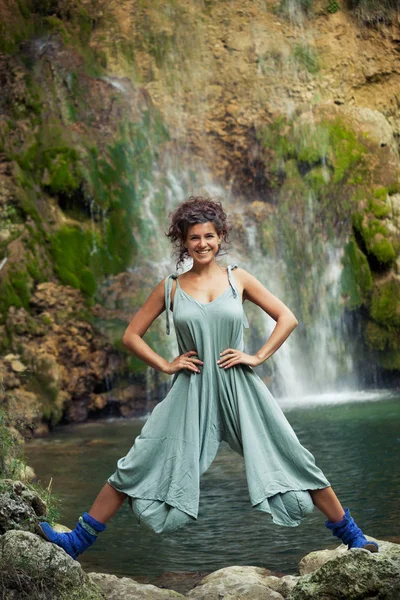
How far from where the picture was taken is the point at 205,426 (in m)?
3.83

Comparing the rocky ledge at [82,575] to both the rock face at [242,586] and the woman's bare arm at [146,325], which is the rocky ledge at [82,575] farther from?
the woman's bare arm at [146,325]

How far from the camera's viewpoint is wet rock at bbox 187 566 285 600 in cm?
400

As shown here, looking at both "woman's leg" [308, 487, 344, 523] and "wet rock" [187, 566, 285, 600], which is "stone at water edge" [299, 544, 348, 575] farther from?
"woman's leg" [308, 487, 344, 523]

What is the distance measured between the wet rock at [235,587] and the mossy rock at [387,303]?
10867 millimetres

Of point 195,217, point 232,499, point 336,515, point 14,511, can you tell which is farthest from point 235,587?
point 232,499

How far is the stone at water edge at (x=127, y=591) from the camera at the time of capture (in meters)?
3.97

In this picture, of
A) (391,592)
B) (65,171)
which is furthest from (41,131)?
(391,592)

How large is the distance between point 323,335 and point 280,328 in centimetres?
1166

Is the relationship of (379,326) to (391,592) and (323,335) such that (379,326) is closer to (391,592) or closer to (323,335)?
(323,335)

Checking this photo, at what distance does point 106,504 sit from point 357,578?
119 centimetres

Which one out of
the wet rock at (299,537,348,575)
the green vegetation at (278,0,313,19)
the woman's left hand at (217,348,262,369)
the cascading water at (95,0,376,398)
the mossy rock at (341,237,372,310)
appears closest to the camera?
the woman's left hand at (217,348,262,369)

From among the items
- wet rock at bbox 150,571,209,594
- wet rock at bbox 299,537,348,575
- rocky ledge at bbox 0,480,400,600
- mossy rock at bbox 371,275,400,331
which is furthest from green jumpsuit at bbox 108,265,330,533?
mossy rock at bbox 371,275,400,331

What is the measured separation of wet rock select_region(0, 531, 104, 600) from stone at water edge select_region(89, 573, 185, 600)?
554 mm

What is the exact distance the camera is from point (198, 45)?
1780 cm
